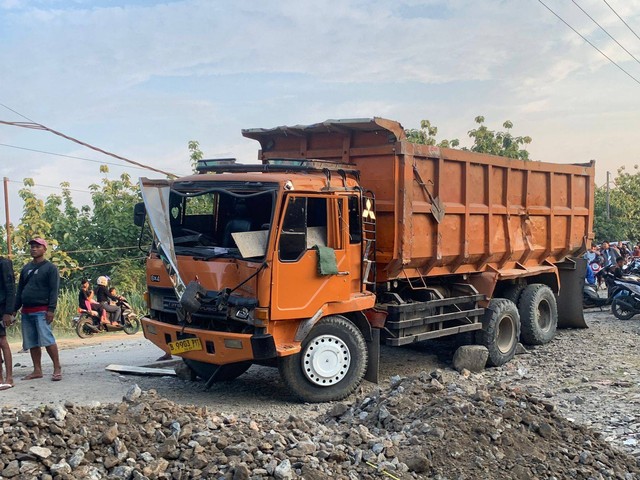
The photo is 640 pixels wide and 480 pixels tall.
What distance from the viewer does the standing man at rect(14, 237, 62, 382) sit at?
23.4 feet

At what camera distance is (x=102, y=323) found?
43.3ft

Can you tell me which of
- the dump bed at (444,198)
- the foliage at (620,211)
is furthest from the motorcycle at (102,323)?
the foliage at (620,211)

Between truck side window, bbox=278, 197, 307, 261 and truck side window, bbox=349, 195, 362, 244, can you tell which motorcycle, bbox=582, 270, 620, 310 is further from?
truck side window, bbox=278, 197, 307, 261

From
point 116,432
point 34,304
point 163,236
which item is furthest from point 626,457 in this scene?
point 34,304

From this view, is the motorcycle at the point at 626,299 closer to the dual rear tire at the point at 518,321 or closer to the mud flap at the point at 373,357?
the dual rear tire at the point at 518,321

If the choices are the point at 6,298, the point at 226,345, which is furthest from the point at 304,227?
the point at 6,298

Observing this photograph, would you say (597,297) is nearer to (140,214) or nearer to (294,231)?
(294,231)

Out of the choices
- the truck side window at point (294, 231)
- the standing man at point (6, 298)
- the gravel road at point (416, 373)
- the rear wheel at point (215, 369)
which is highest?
the truck side window at point (294, 231)

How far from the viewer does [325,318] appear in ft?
22.7

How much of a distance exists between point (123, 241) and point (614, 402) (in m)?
13.2

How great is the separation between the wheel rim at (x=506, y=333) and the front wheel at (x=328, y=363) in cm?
300

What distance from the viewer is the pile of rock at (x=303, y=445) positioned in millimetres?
4211

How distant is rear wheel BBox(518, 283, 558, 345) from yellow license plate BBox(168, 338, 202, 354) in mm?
5443

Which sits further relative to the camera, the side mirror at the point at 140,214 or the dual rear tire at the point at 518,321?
the dual rear tire at the point at 518,321
